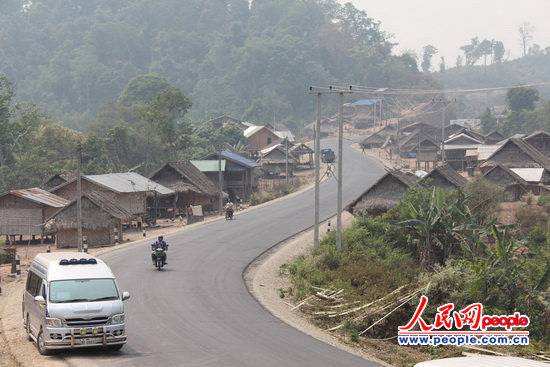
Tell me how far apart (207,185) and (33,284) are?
47084 mm

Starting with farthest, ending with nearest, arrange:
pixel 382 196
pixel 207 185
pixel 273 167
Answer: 1. pixel 273 167
2. pixel 207 185
3. pixel 382 196

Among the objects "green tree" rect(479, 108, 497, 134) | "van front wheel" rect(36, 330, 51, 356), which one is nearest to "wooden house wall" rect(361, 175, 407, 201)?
"van front wheel" rect(36, 330, 51, 356)

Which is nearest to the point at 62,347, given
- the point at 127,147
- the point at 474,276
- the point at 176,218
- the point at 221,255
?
the point at 474,276

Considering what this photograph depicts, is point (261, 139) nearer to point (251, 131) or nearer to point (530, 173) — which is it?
point (251, 131)

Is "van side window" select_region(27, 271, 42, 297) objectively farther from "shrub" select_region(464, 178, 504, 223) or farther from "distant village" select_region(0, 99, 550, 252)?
"shrub" select_region(464, 178, 504, 223)

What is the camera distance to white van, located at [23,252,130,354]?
643 inches

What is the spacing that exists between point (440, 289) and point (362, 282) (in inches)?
181

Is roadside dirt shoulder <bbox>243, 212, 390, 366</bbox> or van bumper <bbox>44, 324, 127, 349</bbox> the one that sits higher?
van bumper <bbox>44, 324, 127, 349</bbox>

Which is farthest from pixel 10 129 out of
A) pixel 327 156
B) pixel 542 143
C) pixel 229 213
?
pixel 542 143

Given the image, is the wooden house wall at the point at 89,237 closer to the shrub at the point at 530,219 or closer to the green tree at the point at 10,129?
the shrub at the point at 530,219

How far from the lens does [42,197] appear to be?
165ft

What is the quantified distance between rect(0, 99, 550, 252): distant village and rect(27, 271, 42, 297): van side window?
83.4 feet

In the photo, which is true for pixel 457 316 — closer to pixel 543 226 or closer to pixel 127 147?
pixel 543 226

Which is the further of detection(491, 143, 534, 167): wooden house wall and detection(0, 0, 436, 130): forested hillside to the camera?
detection(0, 0, 436, 130): forested hillside
